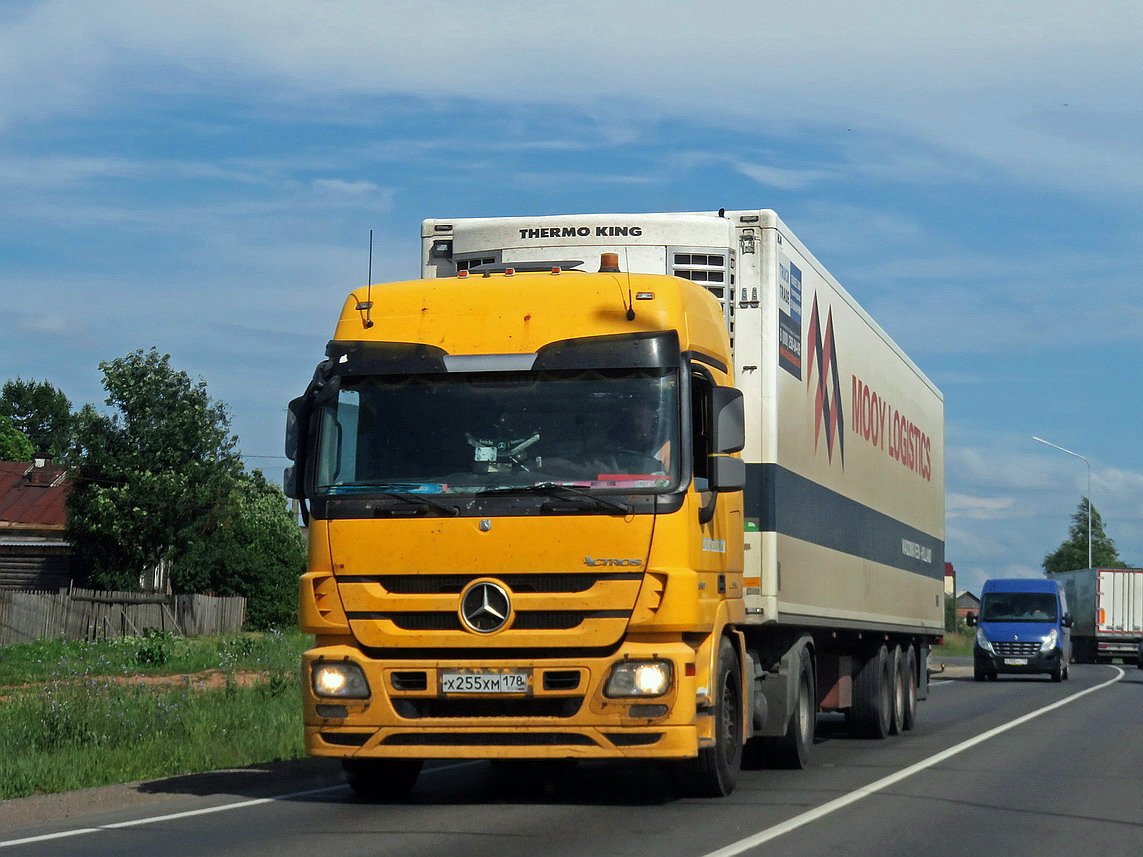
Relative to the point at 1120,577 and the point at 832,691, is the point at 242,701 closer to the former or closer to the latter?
the point at 832,691

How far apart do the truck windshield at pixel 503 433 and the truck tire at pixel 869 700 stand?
26.6 ft

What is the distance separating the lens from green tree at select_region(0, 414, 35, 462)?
107 meters

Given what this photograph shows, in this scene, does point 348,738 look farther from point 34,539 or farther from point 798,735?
point 34,539

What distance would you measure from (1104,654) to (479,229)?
172 feet

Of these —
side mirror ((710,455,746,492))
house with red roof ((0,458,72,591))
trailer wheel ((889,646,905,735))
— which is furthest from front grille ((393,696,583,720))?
house with red roof ((0,458,72,591))

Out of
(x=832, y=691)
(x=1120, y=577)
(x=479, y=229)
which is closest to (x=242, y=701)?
(x=832, y=691)

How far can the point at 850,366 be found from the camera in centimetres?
1620

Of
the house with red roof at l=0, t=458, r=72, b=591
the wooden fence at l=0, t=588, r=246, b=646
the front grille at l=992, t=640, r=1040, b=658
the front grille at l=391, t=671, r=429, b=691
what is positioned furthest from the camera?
the house with red roof at l=0, t=458, r=72, b=591

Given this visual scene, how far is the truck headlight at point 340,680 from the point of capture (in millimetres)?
10320

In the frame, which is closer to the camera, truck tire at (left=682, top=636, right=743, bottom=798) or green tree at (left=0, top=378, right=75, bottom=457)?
truck tire at (left=682, top=636, right=743, bottom=798)

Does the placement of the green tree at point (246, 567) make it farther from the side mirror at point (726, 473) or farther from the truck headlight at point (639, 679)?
the truck headlight at point (639, 679)

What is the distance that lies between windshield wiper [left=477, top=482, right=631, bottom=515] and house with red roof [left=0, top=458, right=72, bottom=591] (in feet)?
174

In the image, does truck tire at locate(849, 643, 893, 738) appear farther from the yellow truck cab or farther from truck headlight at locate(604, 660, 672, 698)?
truck headlight at locate(604, 660, 672, 698)

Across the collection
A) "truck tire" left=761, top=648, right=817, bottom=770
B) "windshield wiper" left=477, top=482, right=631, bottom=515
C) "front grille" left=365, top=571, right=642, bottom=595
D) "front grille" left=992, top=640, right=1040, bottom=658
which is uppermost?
"windshield wiper" left=477, top=482, right=631, bottom=515
